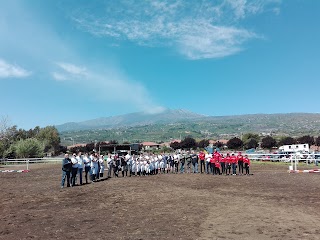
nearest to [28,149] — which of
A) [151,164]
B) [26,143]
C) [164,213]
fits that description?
[26,143]

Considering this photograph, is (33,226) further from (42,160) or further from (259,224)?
(42,160)

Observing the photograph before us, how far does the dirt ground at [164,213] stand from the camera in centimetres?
1004

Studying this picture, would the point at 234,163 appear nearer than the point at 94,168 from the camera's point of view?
No

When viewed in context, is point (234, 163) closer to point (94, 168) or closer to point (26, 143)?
point (94, 168)

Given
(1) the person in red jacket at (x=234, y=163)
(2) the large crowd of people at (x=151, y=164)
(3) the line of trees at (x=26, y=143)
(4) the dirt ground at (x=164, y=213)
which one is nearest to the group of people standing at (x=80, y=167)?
(2) the large crowd of people at (x=151, y=164)

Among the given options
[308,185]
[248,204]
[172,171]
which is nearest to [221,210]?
[248,204]

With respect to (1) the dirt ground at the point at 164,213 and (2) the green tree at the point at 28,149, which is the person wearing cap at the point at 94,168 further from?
(2) the green tree at the point at 28,149

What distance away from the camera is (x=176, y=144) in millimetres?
122062

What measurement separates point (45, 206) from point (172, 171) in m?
17.9

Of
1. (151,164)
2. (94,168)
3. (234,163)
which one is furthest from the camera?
(151,164)

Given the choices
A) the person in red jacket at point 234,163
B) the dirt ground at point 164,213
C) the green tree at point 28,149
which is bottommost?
the dirt ground at point 164,213

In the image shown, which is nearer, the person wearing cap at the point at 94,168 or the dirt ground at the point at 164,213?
the dirt ground at the point at 164,213

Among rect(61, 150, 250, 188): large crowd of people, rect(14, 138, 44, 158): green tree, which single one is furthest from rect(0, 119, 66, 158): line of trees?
rect(61, 150, 250, 188): large crowd of people

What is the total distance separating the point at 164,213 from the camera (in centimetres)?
1276
